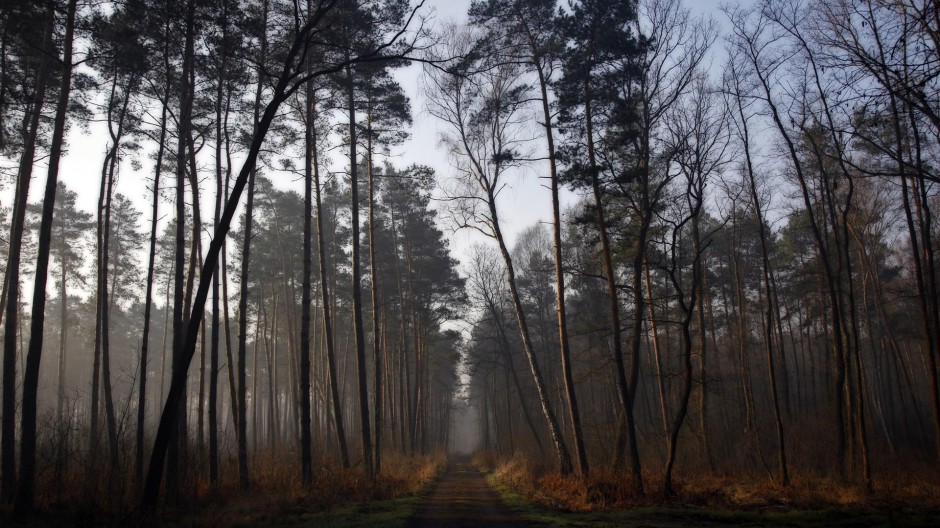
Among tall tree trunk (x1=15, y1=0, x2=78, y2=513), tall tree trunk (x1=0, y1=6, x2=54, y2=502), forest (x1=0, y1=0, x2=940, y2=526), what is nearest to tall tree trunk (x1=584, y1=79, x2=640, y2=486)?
forest (x1=0, y1=0, x2=940, y2=526)

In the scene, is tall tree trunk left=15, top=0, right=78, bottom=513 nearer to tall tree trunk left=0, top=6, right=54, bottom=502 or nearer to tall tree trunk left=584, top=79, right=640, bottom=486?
tall tree trunk left=0, top=6, right=54, bottom=502

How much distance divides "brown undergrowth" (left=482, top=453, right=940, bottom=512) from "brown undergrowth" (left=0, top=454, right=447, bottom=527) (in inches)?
174

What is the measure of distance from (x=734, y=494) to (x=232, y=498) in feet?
38.6

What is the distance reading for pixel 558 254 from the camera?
15359 mm

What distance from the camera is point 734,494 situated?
43.6 feet

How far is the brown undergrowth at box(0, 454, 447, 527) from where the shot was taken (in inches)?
325

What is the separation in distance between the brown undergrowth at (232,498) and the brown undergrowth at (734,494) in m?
4.41

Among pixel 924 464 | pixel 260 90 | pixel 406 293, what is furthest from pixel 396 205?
pixel 924 464

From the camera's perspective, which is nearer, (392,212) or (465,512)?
(465,512)

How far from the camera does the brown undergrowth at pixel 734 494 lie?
11.2 meters

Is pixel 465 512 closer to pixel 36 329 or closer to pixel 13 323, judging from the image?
pixel 36 329

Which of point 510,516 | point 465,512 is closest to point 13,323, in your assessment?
point 465,512

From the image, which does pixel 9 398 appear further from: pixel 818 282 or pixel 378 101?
pixel 818 282

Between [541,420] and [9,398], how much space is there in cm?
3497
